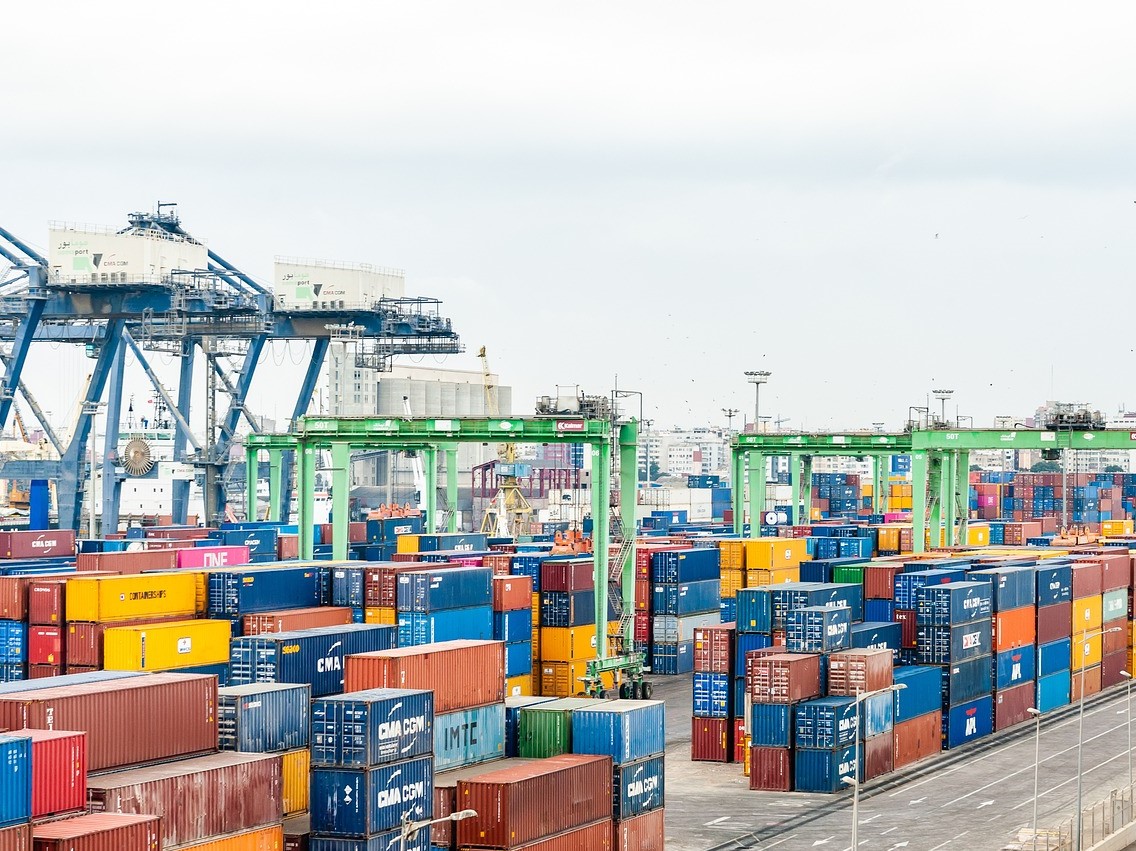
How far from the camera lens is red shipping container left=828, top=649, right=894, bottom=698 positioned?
5391 cm

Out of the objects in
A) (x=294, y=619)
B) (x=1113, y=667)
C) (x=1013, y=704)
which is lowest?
(x=1013, y=704)

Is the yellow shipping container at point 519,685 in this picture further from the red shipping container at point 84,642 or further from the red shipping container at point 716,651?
the red shipping container at point 84,642

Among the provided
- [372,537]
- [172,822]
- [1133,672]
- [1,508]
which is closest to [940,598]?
[1133,672]

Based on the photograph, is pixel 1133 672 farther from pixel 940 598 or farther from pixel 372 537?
pixel 372 537

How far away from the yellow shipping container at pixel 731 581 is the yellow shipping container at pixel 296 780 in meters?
43.8

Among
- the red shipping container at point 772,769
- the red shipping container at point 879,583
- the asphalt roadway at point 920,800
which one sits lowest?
the asphalt roadway at point 920,800

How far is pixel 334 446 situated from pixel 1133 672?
1539 inches

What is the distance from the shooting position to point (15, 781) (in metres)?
26.5

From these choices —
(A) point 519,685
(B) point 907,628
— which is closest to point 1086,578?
(B) point 907,628

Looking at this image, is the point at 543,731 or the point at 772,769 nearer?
the point at 543,731

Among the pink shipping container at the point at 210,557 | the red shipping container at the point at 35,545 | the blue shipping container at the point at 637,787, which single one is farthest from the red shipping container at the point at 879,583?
the red shipping container at the point at 35,545

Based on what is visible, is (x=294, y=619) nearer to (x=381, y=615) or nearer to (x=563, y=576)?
(x=381, y=615)

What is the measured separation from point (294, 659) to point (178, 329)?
5814 cm

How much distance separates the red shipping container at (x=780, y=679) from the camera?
2058 inches
